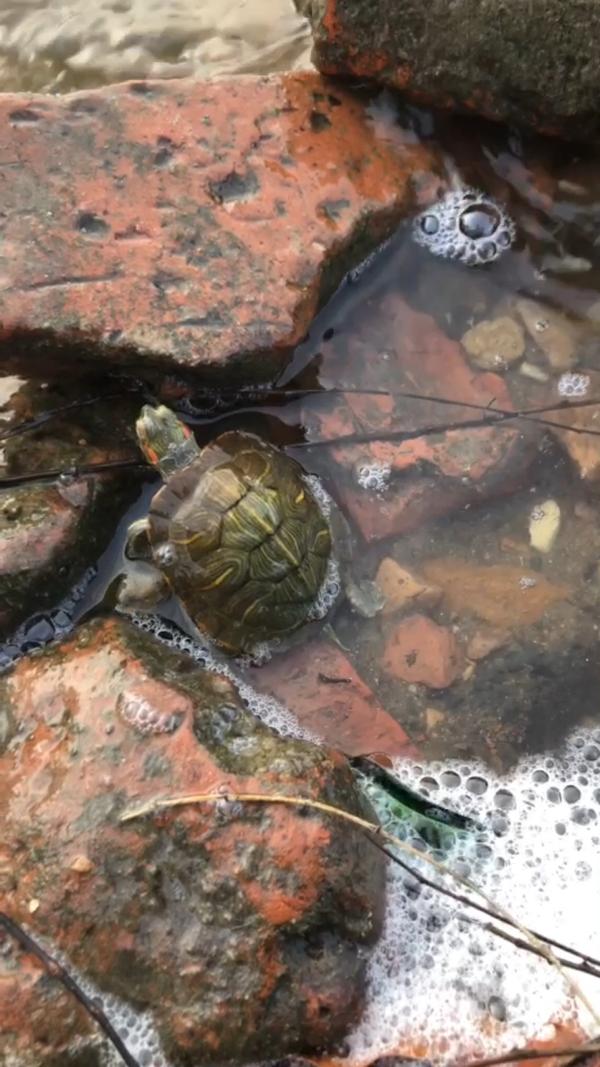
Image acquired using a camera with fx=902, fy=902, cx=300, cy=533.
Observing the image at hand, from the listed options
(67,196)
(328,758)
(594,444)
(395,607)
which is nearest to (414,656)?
(395,607)

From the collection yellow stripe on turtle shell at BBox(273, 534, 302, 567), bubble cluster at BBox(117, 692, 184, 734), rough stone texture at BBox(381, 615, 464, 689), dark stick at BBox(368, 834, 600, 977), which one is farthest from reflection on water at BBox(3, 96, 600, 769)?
bubble cluster at BBox(117, 692, 184, 734)

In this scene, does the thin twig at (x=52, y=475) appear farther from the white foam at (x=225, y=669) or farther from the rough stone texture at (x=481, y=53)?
the rough stone texture at (x=481, y=53)

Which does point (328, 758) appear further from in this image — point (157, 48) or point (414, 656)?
point (157, 48)

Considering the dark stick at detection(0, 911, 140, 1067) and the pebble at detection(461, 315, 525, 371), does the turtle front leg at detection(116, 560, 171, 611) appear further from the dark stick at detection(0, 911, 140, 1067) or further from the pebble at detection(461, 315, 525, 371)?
the pebble at detection(461, 315, 525, 371)

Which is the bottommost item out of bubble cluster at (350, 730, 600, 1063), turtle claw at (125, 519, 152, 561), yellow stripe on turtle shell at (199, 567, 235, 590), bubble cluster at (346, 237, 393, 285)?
bubble cluster at (350, 730, 600, 1063)

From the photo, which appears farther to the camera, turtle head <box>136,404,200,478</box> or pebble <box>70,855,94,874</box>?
turtle head <box>136,404,200,478</box>
